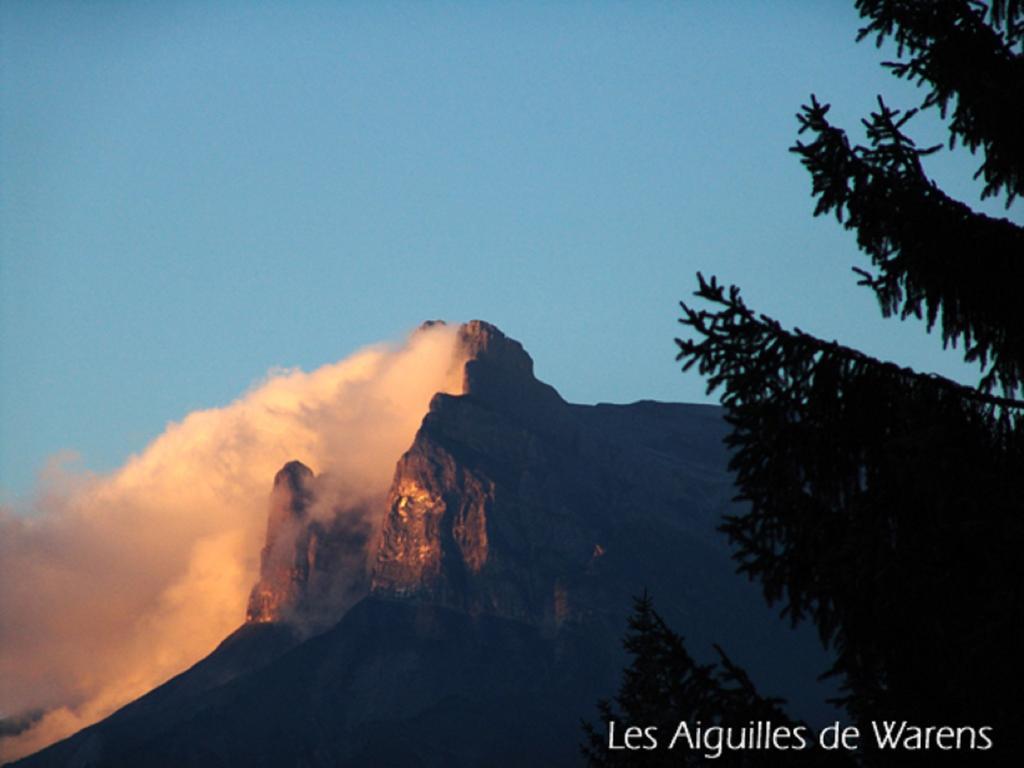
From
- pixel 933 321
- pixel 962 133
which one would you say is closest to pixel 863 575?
pixel 933 321

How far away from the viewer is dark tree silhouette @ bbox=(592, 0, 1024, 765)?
12.1m

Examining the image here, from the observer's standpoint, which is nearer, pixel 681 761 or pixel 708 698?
pixel 708 698

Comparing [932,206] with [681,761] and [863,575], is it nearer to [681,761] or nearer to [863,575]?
[863,575]

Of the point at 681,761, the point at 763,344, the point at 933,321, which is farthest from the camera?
the point at 681,761

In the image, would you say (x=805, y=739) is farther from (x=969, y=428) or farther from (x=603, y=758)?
(x=603, y=758)

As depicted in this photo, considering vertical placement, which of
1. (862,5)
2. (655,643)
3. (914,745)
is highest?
(862,5)

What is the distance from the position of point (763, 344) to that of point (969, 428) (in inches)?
76.7

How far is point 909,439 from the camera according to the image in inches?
475

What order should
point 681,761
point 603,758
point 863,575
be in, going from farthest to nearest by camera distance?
point 603,758, point 681,761, point 863,575

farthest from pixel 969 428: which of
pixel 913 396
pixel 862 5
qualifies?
pixel 862 5

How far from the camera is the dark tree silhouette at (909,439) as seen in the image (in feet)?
39.9

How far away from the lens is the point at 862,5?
48.7 ft

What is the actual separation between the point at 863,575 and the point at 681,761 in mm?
3850

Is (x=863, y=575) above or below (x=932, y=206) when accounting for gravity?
below
